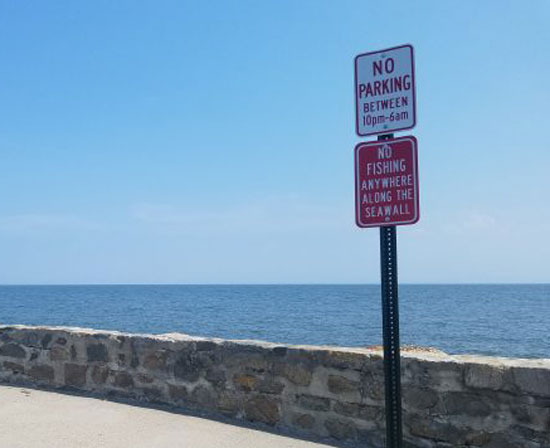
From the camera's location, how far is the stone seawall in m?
4.14

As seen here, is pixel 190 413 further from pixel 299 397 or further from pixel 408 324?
pixel 408 324

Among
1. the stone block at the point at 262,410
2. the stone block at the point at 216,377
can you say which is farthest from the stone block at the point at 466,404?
the stone block at the point at 216,377

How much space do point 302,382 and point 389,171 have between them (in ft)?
8.61

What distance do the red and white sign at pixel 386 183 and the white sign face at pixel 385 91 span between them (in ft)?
0.35

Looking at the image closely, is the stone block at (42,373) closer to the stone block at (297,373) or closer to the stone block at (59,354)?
the stone block at (59,354)

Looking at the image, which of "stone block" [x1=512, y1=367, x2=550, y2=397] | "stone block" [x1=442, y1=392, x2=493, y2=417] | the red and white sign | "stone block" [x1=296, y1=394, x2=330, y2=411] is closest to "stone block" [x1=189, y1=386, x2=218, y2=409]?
"stone block" [x1=296, y1=394, x2=330, y2=411]

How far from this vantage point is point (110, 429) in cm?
514

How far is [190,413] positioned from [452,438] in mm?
2494

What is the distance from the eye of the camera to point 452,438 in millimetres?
4316

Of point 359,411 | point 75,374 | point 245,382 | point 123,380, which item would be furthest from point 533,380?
point 75,374

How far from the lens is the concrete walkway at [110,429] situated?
4.75 meters

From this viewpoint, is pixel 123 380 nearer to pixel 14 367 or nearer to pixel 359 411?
pixel 14 367

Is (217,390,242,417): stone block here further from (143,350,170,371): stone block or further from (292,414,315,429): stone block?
(143,350,170,371): stone block

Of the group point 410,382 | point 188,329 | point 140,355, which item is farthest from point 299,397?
point 188,329
